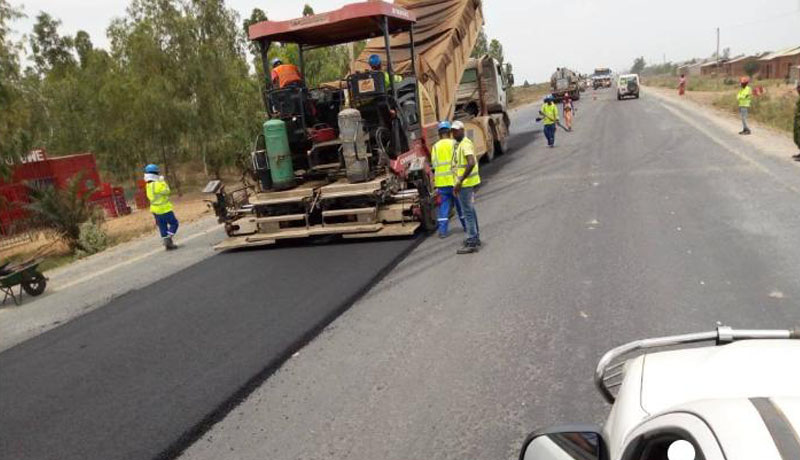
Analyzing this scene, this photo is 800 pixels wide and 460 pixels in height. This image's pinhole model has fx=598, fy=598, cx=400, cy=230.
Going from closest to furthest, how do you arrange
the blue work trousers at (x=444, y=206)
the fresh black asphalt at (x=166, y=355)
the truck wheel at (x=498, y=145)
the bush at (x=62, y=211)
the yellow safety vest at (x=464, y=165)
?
the fresh black asphalt at (x=166, y=355)
the yellow safety vest at (x=464, y=165)
the blue work trousers at (x=444, y=206)
the bush at (x=62, y=211)
the truck wheel at (x=498, y=145)

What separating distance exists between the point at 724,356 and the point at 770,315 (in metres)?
3.39

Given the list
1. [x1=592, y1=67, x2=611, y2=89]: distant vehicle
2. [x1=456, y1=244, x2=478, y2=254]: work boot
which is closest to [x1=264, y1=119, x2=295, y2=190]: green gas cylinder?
[x1=456, y1=244, x2=478, y2=254]: work boot

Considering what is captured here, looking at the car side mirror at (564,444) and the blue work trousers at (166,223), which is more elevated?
the car side mirror at (564,444)

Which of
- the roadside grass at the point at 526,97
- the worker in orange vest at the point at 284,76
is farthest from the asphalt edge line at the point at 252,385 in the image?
the roadside grass at the point at 526,97

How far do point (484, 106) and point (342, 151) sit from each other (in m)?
7.08

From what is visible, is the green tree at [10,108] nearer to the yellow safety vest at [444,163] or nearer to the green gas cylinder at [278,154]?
the green gas cylinder at [278,154]

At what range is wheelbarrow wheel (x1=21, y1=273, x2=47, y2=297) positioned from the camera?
7.83 metres

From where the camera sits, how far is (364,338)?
4906mm

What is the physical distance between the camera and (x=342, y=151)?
28.6ft

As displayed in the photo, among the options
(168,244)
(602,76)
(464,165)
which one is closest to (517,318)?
(464,165)

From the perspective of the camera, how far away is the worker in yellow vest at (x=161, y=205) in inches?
375

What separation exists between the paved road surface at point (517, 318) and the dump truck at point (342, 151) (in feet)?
3.28

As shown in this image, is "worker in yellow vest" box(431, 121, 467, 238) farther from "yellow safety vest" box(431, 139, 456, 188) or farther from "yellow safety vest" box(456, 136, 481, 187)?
"yellow safety vest" box(456, 136, 481, 187)

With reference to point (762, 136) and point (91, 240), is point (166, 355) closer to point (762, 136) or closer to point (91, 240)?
point (91, 240)
